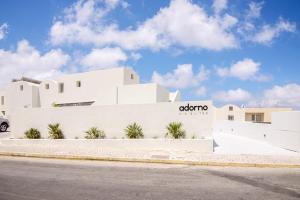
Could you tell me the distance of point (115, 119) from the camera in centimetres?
2048

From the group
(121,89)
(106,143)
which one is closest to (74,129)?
(106,143)

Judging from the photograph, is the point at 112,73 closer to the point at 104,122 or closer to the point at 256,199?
the point at 104,122

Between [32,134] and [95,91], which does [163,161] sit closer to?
[32,134]

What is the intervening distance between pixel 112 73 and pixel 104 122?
9.38 meters

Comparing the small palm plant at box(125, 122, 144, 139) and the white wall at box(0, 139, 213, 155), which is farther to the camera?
the small palm plant at box(125, 122, 144, 139)

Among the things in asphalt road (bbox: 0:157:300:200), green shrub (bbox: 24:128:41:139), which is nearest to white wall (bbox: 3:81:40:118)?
green shrub (bbox: 24:128:41:139)

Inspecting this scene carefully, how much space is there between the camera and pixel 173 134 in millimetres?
17891

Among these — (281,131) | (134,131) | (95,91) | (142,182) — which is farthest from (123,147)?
(95,91)

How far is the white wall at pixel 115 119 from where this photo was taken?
1812 cm

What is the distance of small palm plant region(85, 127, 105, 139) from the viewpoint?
20348mm

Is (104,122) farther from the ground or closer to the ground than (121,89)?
closer to the ground

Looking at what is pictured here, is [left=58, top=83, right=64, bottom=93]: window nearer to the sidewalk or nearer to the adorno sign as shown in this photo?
the sidewalk

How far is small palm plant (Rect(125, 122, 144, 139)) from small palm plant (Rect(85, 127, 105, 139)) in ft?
8.15

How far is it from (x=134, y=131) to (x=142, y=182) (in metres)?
10.2
